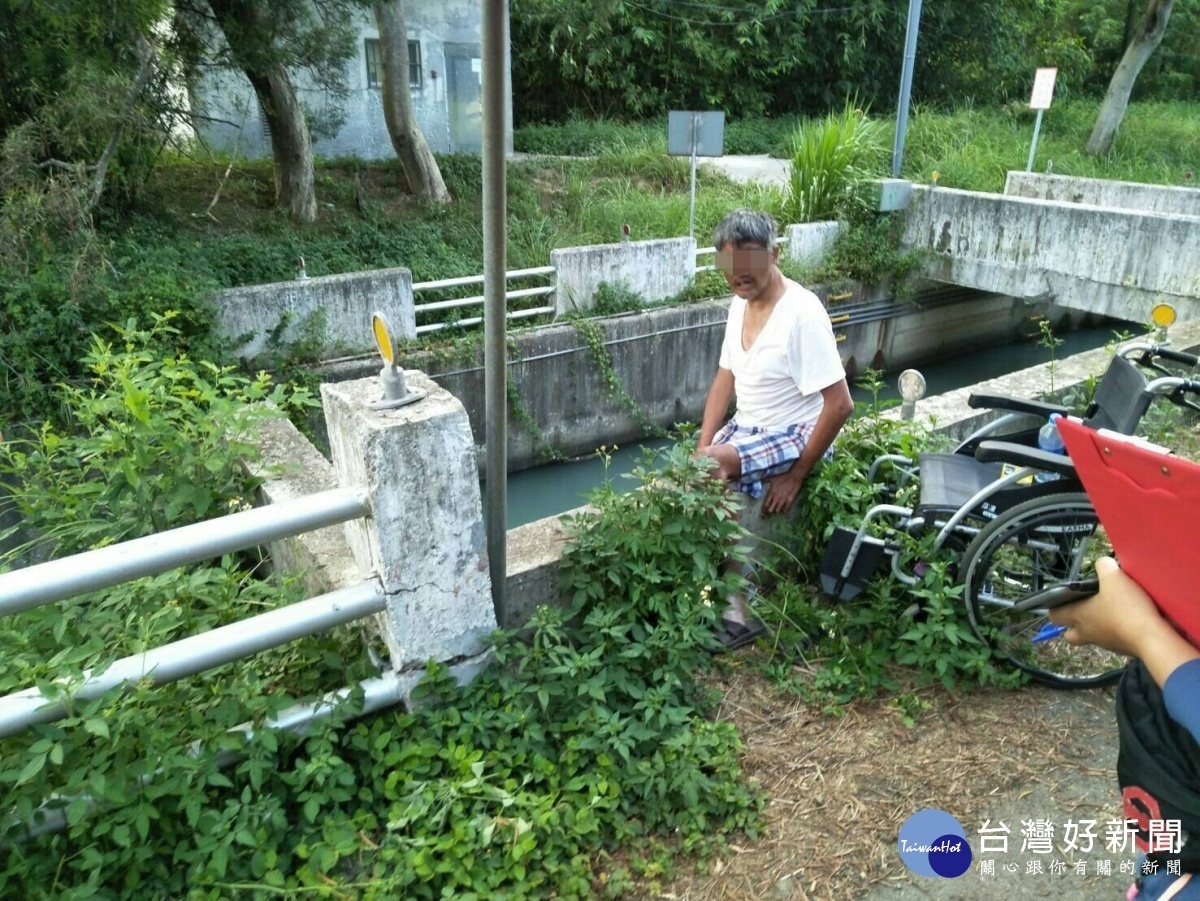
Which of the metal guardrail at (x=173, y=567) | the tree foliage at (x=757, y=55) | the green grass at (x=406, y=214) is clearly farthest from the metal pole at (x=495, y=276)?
the tree foliage at (x=757, y=55)

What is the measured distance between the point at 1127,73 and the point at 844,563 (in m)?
17.1

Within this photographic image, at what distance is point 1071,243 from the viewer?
34.3ft

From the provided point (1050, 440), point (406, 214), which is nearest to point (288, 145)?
point (406, 214)

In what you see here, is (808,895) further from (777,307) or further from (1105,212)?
(1105,212)

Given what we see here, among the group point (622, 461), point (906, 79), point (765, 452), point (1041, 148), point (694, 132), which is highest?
point (906, 79)

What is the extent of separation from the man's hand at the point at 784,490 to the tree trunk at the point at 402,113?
28.4ft

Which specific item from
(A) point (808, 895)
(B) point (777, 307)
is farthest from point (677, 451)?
(A) point (808, 895)

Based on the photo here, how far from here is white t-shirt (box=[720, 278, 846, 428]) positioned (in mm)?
3092

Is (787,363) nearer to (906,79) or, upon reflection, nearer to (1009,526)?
(1009,526)

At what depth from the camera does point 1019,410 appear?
309 cm

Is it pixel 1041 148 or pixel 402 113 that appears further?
pixel 1041 148

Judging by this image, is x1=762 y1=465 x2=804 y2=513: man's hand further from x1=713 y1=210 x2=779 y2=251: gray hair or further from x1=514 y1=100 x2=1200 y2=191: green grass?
x1=514 y1=100 x2=1200 y2=191: green grass

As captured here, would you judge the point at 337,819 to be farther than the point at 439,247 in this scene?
No

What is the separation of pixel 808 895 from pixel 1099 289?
33.6 feet
